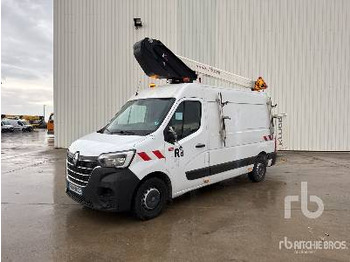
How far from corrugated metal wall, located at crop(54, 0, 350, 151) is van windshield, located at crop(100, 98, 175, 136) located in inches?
351

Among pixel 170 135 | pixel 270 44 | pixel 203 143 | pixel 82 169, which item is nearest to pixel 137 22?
pixel 270 44

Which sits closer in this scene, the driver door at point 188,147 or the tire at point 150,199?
the tire at point 150,199

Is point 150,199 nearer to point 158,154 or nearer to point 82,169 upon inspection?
point 158,154

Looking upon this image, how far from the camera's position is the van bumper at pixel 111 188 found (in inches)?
169

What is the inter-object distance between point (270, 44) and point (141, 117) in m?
10.8

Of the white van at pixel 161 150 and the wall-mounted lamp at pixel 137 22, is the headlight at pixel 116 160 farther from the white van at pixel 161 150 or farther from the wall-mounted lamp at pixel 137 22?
the wall-mounted lamp at pixel 137 22

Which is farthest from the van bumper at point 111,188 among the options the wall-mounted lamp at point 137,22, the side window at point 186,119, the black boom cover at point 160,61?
the wall-mounted lamp at point 137,22

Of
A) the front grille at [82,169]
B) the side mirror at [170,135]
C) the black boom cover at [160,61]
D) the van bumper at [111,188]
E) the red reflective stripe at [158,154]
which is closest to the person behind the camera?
the van bumper at [111,188]

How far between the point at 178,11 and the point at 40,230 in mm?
12129

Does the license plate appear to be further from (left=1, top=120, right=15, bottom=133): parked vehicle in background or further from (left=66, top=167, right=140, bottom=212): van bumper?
(left=1, top=120, right=15, bottom=133): parked vehicle in background

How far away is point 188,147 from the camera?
5.27 metres

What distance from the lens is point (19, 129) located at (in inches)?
1267

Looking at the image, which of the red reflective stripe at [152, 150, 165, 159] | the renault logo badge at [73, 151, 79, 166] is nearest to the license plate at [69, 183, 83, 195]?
the renault logo badge at [73, 151, 79, 166]

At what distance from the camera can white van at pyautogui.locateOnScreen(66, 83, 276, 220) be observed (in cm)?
438
